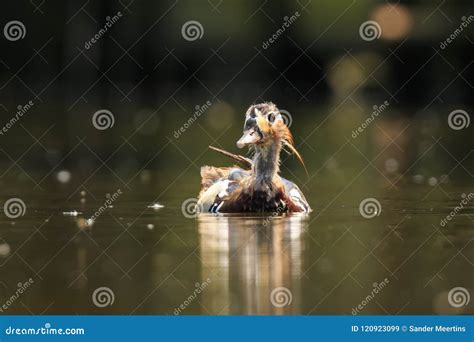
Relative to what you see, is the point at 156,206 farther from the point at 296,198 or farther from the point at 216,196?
the point at 296,198

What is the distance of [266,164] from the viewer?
48.3 ft

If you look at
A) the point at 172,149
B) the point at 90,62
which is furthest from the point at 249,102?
the point at 172,149

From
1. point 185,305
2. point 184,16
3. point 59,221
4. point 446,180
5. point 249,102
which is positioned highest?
point 184,16

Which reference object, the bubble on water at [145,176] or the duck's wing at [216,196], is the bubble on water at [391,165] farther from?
the duck's wing at [216,196]

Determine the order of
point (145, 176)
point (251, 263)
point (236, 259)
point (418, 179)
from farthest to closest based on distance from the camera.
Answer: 1. point (145, 176)
2. point (418, 179)
3. point (236, 259)
4. point (251, 263)

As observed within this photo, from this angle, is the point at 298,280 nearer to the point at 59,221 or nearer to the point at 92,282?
the point at 92,282

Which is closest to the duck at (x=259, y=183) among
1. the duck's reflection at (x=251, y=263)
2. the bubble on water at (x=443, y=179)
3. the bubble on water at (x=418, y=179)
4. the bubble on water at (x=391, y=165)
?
the duck's reflection at (x=251, y=263)

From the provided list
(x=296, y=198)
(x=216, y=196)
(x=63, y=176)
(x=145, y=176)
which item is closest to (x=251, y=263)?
(x=216, y=196)

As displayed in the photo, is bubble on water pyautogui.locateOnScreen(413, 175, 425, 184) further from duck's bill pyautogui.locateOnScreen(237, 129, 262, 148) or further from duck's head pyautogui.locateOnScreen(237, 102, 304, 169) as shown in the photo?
duck's bill pyautogui.locateOnScreen(237, 129, 262, 148)

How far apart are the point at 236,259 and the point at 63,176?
935cm

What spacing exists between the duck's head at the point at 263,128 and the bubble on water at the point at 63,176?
4.70 metres

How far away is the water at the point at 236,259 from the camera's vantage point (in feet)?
30.0

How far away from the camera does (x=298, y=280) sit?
986cm

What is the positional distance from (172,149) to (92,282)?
15.6 meters
